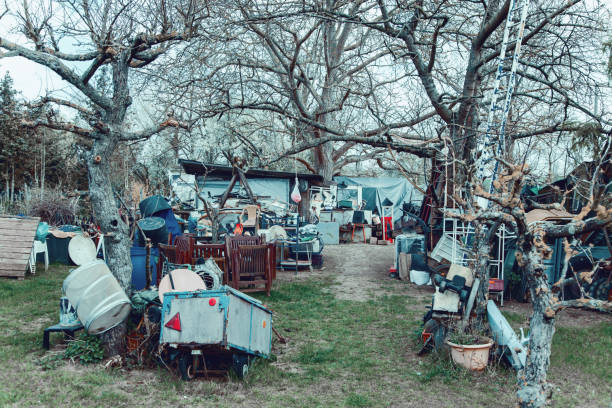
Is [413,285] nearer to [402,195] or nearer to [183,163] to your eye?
[183,163]

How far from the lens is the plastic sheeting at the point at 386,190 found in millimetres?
23984

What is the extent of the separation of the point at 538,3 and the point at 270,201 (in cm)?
1259

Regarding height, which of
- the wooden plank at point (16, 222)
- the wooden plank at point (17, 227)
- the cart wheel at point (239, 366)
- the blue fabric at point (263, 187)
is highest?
the blue fabric at point (263, 187)

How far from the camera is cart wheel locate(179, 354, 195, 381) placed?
197 inches

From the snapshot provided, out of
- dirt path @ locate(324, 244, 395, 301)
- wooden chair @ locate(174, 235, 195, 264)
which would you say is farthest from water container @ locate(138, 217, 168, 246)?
dirt path @ locate(324, 244, 395, 301)

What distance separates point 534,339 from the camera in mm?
3412

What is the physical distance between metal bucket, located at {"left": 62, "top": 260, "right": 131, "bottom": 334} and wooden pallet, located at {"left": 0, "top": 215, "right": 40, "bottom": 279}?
6255 millimetres

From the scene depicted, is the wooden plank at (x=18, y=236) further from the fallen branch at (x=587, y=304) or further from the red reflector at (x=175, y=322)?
the fallen branch at (x=587, y=304)

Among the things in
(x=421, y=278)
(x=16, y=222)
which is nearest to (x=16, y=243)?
(x=16, y=222)

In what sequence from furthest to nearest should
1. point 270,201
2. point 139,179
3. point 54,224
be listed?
point 139,179 → point 270,201 → point 54,224

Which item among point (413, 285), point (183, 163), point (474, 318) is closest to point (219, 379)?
point (474, 318)

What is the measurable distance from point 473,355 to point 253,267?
5.14m

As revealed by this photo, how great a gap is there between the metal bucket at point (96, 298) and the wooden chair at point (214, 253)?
11.2ft

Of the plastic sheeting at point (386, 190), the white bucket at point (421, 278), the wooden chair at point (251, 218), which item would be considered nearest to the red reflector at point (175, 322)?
the white bucket at point (421, 278)
